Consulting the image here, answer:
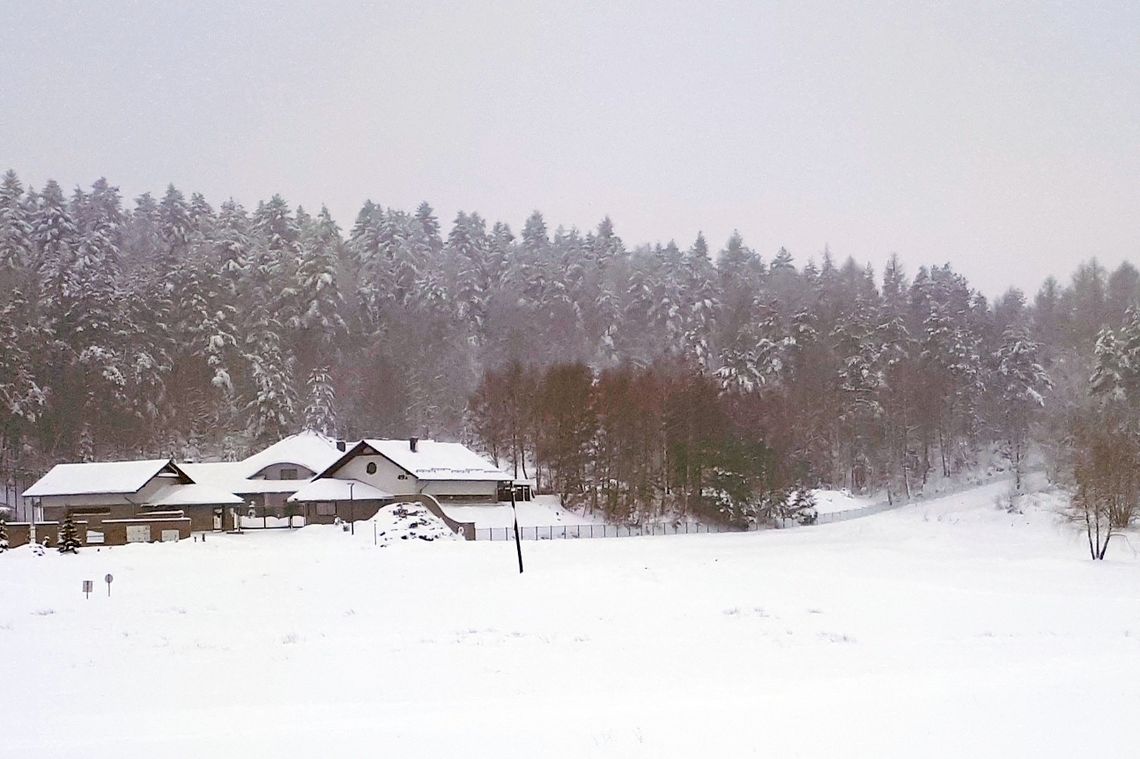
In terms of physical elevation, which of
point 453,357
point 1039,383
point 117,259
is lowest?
point 1039,383

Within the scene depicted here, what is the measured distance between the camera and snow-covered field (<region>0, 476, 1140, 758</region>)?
13234mm

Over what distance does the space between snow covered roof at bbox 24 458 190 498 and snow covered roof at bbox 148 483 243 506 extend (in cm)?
135

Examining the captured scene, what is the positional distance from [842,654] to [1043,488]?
6617 cm

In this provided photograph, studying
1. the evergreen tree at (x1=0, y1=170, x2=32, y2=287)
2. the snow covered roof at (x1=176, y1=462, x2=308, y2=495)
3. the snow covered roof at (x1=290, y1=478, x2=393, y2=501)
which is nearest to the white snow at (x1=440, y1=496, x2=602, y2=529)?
the snow covered roof at (x1=290, y1=478, x2=393, y2=501)

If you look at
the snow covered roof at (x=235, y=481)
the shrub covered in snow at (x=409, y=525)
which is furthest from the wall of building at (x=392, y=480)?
the shrub covered in snow at (x=409, y=525)

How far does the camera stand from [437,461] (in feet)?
247

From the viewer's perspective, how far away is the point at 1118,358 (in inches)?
3199

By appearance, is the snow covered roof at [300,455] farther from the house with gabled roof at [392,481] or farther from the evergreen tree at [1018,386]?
the evergreen tree at [1018,386]

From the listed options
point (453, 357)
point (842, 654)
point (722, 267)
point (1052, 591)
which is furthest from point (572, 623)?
point (722, 267)

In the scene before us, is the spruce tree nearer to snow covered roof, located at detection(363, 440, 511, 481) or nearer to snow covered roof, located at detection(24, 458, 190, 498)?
snow covered roof, located at detection(24, 458, 190, 498)

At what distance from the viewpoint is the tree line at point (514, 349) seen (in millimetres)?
79812

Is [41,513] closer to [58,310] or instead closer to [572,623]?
[58,310]

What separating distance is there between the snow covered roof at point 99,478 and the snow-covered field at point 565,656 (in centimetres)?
1865

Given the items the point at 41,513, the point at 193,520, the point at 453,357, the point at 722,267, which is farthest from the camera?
the point at 722,267
